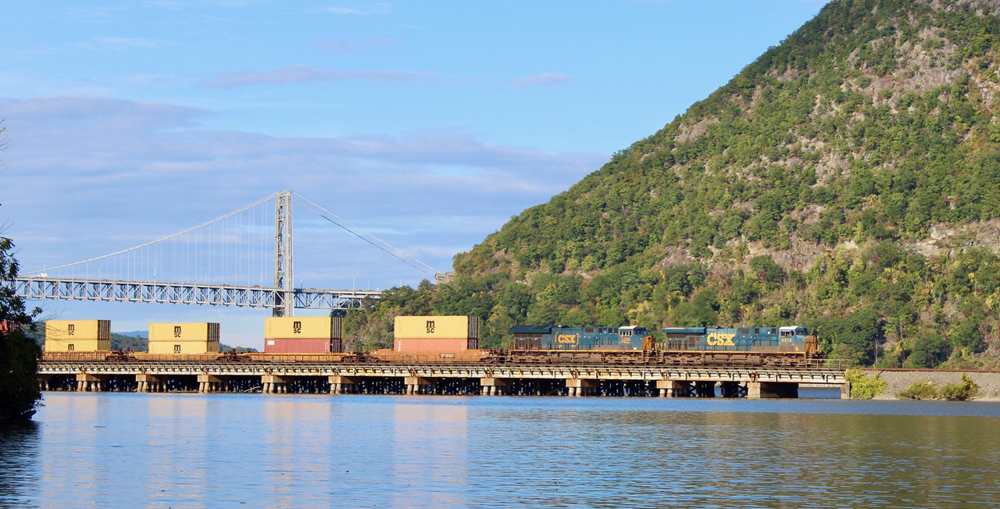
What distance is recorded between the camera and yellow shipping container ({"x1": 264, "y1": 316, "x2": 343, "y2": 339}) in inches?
6427

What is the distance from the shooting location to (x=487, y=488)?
50.2 metres

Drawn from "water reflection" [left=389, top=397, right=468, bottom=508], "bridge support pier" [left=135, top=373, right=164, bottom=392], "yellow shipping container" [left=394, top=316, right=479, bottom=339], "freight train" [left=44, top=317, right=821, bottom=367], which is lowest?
"water reflection" [left=389, top=397, right=468, bottom=508]

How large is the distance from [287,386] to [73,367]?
87.2ft

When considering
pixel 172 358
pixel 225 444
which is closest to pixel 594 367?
pixel 172 358

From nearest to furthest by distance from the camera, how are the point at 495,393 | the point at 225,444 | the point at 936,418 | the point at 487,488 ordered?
the point at 487,488, the point at 225,444, the point at 936,418, the point at 495,393

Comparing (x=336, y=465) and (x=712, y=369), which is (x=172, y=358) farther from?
(x=336, y=465)

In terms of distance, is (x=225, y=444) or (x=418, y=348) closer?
(x=225, y=444)

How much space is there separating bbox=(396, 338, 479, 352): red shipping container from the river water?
47.0 meters

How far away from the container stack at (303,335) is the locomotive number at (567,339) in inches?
1132

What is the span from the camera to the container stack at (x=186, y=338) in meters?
171

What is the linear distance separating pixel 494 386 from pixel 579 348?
10.8m

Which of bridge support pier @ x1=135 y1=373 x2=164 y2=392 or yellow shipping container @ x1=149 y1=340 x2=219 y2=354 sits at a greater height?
yellow shipping container @ x1=149 y1=340 x2=219 y2=354

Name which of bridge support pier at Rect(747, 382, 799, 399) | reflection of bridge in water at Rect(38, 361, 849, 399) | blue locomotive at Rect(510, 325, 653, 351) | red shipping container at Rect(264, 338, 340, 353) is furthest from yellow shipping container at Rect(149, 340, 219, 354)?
bridge support pier at Rect(747, 382, 799, 399)

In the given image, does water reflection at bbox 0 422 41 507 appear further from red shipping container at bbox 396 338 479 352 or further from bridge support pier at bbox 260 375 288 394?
red shipping container at bbox 396 338 479 352
